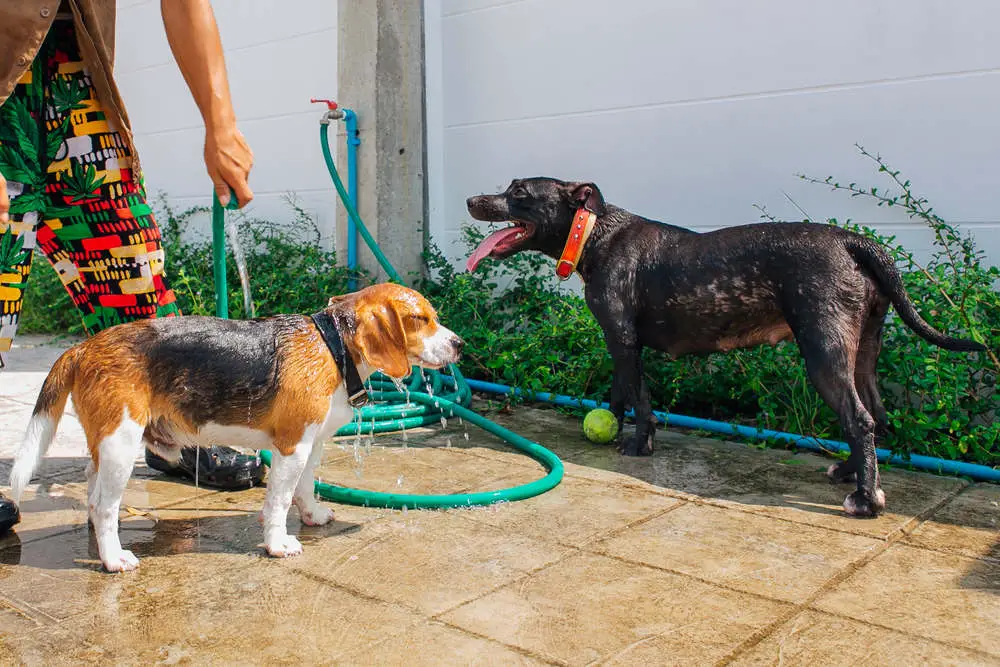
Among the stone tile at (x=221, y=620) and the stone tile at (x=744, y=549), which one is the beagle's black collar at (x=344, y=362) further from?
the stone tile at (x=744, y=549)

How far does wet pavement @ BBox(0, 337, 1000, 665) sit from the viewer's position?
7.93ft

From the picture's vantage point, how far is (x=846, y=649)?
2393 mm

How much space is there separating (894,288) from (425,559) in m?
2.04

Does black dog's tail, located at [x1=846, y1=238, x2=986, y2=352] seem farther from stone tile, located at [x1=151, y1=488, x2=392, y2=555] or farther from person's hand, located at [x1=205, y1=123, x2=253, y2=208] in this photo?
person's hand, located at [x1=205, y1=123, x2=253, y2=208]

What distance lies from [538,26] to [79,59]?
3492 mm

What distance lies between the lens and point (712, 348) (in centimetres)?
420

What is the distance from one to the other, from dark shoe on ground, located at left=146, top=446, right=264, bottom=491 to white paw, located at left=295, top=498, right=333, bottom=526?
497mm

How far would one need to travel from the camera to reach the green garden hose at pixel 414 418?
3.52 m

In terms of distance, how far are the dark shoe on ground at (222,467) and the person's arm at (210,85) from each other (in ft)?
3.56

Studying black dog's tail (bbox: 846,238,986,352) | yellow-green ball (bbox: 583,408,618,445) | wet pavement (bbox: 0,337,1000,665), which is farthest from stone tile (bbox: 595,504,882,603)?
yellow-green ball (bbox: 583,408,618,445)

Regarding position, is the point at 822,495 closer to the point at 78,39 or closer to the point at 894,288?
the point at 894,288

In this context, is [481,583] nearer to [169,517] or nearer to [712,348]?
[169,517]

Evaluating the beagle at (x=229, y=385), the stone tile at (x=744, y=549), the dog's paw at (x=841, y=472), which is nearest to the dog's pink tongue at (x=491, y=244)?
the beagle at (x=229, y=385)

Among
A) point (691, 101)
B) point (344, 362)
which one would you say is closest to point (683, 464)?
point (344, 362)
